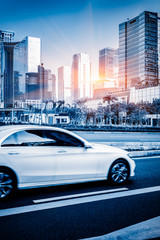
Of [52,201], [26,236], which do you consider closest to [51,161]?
[52,201]

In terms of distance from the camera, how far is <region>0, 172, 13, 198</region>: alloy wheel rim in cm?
463

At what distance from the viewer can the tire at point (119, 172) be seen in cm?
584

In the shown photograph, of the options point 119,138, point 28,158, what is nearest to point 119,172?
point 28,158

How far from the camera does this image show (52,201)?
184 inches

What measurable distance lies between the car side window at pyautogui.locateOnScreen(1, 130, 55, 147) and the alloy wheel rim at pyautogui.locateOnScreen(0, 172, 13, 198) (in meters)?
0.59

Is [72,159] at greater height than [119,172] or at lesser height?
greater

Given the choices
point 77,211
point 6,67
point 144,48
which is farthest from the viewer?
point 6,67

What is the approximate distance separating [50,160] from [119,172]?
1.85 metres

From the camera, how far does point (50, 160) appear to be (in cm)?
506

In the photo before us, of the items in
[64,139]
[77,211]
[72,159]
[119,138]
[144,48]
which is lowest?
[77,211]

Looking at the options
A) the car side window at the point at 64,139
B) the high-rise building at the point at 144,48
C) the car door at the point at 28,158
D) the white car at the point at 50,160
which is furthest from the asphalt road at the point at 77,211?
the high-rise building at the point at 144,48

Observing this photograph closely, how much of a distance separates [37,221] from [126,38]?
169177 mm

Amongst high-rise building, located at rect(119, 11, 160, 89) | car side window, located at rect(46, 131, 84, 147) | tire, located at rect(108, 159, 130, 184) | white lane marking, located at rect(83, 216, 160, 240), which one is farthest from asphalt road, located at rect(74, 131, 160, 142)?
high-rise building, located at rect(119, 11, 160, 89)

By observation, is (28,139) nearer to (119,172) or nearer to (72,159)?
(72,159)
